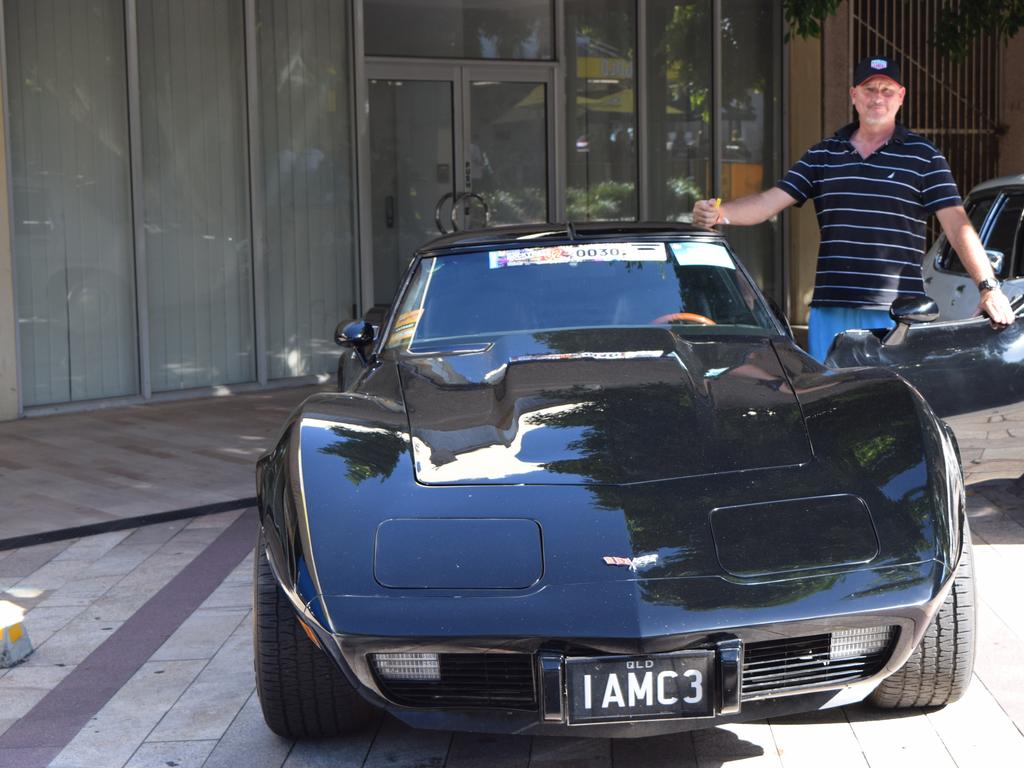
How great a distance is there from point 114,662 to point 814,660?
2416 mm

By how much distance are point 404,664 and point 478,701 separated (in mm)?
183

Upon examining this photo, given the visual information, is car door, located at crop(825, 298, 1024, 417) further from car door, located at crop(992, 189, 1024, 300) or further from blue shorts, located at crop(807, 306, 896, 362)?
car door, located at crop(992, 189, 1024, 300)

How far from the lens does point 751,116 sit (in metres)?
13.9

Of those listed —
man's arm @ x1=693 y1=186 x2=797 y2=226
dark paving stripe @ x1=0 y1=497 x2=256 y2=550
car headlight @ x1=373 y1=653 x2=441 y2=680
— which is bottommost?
dark paving stripe @ x1=0 y1=497 x2=256 y2=550

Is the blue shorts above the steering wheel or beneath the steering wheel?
beneath

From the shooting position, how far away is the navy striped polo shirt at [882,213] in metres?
5.35

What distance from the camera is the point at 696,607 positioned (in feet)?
9.95

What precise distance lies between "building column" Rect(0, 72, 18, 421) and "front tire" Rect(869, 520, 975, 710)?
288 inches

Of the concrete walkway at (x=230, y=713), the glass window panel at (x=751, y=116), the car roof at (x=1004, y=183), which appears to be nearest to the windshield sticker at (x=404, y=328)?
the concrete walkway at (x=230, y=713)

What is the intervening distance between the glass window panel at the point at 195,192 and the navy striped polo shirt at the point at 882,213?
6208 millimetres

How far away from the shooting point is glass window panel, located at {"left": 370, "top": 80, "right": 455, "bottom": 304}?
38.9 ft

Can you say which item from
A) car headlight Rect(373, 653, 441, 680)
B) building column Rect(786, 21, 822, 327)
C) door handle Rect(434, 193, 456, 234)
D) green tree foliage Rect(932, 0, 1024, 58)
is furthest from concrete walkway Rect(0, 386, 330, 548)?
green tree foliage Rect(932, 0, 1024, 58)

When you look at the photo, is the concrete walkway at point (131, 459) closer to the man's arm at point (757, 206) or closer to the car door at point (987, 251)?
the man's arm at point (757, 206)

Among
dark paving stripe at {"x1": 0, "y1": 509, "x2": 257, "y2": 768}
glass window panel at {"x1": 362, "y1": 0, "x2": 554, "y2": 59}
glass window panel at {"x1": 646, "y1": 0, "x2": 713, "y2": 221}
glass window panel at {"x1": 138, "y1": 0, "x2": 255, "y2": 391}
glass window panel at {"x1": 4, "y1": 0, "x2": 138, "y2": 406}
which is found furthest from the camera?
glass window panel at {"x1": 646, "y1": 0, "x2": 713, "y2": 221}
